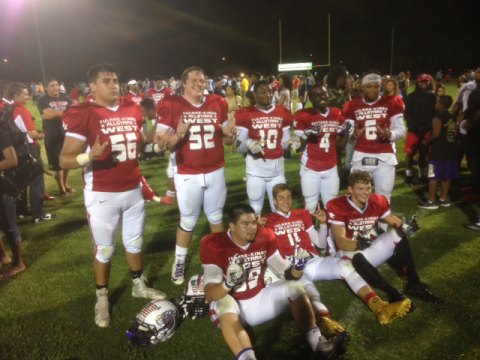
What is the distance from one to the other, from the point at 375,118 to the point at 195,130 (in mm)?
2755

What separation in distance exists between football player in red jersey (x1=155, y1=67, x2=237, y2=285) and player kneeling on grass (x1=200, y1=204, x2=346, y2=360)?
988 millimetres

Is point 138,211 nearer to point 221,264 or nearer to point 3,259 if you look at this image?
point 221,264

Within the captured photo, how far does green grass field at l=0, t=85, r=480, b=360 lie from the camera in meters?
3.65

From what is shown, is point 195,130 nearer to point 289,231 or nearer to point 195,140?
point 195,140

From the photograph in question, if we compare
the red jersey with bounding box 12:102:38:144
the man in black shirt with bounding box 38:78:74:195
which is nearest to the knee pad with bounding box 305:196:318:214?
the red jersey with bounding box 12:102:38:144

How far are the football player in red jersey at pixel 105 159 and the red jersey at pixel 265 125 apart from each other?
163 centimetres

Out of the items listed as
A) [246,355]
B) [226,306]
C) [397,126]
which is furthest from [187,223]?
[397,126]

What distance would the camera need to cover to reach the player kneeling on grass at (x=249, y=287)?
343cm

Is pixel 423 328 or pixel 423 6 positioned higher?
pixel 423 6

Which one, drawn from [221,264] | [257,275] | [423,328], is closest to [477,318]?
[423,328]

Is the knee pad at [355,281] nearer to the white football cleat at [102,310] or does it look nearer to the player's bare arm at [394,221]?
the player's bare arm at [394,221]

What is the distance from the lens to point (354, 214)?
183 inches

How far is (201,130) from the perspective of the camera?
14.8ft

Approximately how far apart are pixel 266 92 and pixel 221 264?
2.62 m
